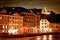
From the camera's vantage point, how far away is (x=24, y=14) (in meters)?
2.09

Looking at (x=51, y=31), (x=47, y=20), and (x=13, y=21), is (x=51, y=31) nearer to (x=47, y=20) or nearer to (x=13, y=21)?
(x=47, y=20)

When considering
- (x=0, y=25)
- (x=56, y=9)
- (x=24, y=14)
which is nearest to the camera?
(x=0, y=25)

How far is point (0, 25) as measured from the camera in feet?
6.43

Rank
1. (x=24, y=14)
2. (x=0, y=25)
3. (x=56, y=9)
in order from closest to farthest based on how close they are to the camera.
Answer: (x=0, y=25) → (x=24, y=14) → (x=56, y=9)

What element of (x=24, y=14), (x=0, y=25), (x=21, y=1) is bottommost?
(x=0, y=25)

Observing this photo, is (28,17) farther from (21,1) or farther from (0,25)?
(0,25)

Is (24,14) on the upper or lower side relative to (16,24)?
upper

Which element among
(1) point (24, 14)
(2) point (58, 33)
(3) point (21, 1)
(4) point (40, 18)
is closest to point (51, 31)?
(2) point (58, 33)

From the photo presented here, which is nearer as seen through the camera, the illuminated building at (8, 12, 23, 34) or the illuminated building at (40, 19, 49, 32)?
the illuminated building at (8, 12, 23, 34)

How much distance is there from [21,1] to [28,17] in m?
0.24

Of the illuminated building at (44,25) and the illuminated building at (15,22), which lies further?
the illuminated building at (44,25)

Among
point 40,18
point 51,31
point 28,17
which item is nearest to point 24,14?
point 28,17

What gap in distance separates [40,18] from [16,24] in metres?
0.35

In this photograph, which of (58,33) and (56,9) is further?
(56,9)
